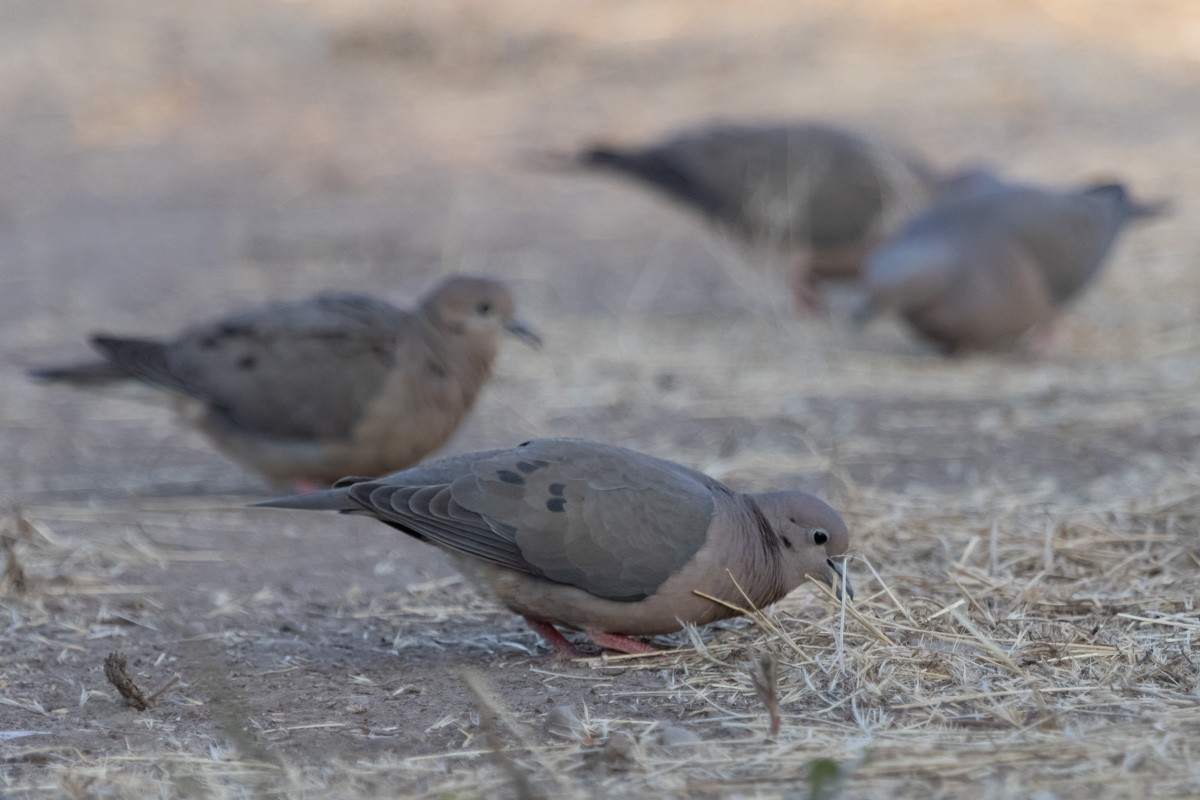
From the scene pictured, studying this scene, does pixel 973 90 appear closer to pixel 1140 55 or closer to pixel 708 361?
pixel 1140 55

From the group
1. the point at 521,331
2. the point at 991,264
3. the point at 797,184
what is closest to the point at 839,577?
the point at 521,331

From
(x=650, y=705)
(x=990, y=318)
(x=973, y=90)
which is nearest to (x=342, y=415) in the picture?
(x=650, y=705)

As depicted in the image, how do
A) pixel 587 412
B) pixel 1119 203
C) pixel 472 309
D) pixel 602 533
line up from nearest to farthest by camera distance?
pixel 602 533, pixel 472 309, pixel 587 412, pixel 1119 203

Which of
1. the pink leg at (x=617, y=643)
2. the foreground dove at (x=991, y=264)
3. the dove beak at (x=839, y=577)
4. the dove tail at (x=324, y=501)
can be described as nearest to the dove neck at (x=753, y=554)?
the dove beak at (x=839, y=577)

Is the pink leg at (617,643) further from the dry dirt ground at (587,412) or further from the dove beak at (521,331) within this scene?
the dove beak at (521,331)

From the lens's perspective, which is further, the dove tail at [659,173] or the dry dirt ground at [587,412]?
the dove tail at [659,173]

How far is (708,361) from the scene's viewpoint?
724cm

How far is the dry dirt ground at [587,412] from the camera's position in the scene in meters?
3.22

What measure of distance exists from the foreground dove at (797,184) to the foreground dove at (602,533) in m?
4.35

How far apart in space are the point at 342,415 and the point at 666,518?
192 cm

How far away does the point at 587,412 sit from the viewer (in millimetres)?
6531

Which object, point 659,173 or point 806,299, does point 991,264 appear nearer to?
point 806,299

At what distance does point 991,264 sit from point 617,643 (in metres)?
3.97

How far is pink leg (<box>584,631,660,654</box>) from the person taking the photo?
12.4 ft
